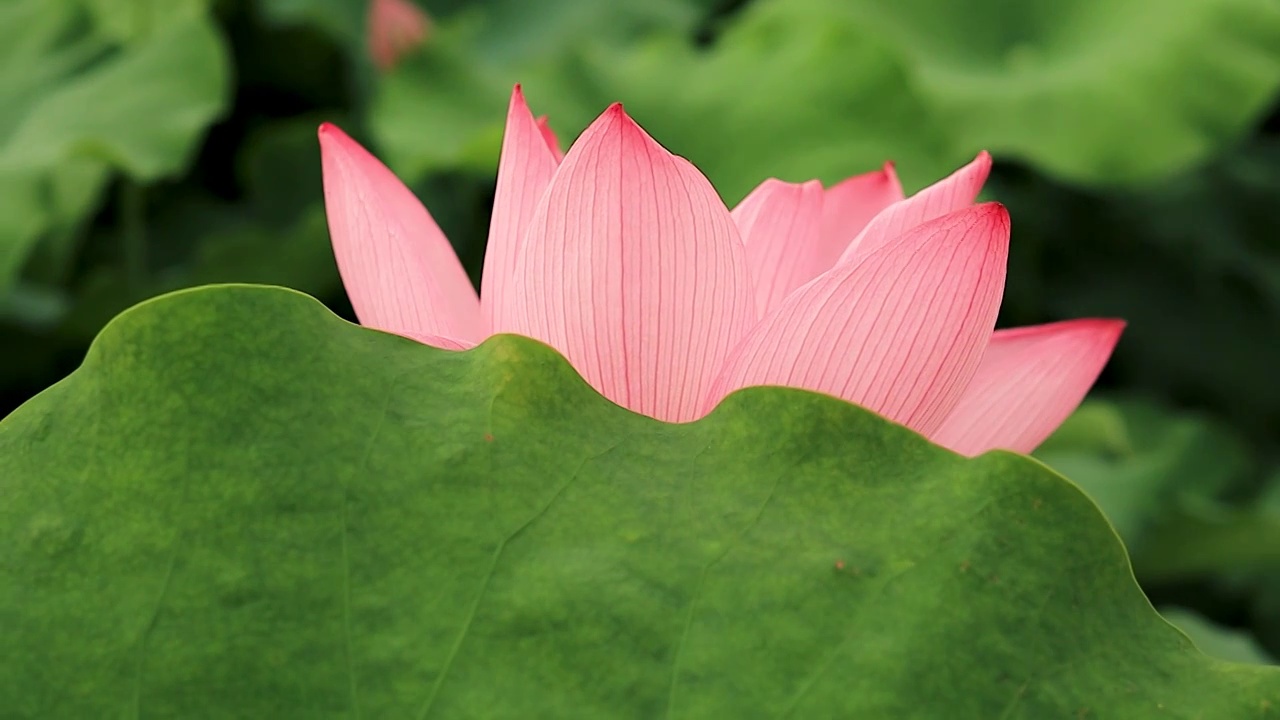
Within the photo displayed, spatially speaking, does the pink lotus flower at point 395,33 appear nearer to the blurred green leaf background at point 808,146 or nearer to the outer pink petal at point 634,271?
the blurred green leaf background at point 808,146

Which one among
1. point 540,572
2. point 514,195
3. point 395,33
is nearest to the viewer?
point 540,572

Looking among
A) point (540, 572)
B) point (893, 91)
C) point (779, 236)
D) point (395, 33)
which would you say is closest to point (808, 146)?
point (893, 91)

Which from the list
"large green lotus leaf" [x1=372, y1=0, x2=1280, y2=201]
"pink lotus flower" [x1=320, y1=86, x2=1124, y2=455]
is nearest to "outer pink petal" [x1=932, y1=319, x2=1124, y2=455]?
"pink lotus flower" [x1=320, y1=86, x2=1124, y2=455]

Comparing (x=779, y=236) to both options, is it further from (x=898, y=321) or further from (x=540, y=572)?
(x=540, y=572)

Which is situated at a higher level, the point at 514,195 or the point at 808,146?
the point at 514,195

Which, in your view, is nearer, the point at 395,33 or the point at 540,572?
the point at 540,572

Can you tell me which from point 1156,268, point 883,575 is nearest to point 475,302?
point 883,575

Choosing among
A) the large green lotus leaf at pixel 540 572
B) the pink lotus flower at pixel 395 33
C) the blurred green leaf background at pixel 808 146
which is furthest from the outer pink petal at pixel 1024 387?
the pink lotus flower at pixel 395 33

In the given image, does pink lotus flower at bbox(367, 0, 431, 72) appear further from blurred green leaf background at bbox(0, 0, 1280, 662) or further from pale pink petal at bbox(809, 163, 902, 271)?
→ pale pink petal at bbox(809, 163, 902, 271)
